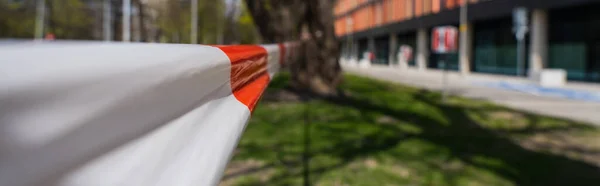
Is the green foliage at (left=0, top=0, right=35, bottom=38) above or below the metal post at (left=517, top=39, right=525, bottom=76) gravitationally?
above

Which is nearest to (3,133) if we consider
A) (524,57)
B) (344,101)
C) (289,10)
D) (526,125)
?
(526,125)

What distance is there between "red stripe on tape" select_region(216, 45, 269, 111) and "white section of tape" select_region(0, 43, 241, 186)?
0.47m

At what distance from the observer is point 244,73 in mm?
2148

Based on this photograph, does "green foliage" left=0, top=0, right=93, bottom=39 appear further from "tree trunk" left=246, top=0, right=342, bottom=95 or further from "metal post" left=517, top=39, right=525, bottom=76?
"metal post" left=517, top=39, right=525, bottom=76

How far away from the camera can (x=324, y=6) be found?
14.3m

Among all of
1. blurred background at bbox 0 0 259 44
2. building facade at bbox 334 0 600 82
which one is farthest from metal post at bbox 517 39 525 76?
blurred background at bbox 0 0 259 44

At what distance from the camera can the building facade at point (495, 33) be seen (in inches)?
1107

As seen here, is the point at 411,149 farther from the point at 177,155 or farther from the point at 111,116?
the point at 111,116

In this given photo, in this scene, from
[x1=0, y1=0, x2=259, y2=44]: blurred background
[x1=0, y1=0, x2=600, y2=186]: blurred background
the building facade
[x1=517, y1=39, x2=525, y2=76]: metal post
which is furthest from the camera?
[x1=0, y1=0, x2=259, y2=44]: blurred background

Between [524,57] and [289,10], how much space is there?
23325mm

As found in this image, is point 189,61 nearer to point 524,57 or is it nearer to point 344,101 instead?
point 344,101

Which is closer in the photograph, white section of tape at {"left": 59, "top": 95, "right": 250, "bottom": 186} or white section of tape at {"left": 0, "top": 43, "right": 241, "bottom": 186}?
white section of tape at {"left": 0, "top": 43, "right": 241, "bottom": 186}

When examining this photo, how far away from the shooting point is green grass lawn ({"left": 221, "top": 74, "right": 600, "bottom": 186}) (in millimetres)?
6090

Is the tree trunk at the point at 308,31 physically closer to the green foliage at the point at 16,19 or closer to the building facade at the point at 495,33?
the building facade at the point at 495,33
